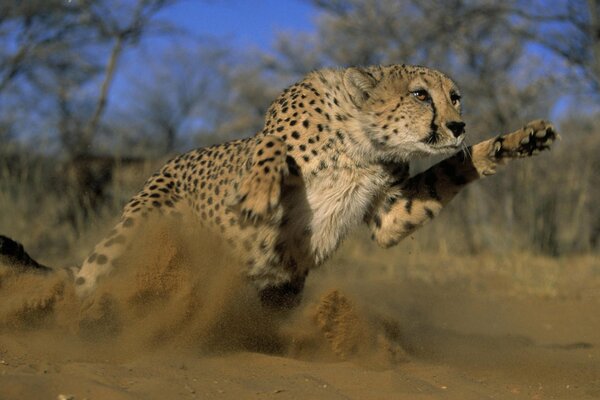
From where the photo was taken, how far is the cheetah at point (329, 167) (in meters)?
3.71

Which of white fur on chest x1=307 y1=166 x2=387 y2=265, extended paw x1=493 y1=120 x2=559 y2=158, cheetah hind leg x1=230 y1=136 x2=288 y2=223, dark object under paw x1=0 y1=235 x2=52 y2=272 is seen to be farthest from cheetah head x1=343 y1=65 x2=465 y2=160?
dark object under paw x1=0 y1=235 x2=52 y2=272

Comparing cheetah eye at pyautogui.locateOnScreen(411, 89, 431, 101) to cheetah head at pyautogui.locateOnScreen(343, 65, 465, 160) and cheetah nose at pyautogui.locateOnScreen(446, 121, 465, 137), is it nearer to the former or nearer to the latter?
cheetah head at pyautogui.locateOnScreen(343, 65, 465, 160)

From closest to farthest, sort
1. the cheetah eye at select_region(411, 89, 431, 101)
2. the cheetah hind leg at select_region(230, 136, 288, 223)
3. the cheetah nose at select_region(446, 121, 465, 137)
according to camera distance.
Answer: the cheetah hind leg at select_region(230, 136, 288, 223) → the cheetah nose at select_region(446, 121, 465, 137) → the cheetah eye at select_region(411, 89, 431, 101)

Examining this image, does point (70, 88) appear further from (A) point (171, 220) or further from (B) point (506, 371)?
(B) point (506, 371)

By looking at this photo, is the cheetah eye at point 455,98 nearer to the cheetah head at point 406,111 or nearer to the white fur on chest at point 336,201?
the cheetah head at point 406,111

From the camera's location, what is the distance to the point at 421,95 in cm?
379

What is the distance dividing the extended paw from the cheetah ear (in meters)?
0.70

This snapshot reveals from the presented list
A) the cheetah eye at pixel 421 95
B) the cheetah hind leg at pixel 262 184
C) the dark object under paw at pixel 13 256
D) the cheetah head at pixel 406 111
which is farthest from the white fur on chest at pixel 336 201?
the dark object under paw at pixel 13 256

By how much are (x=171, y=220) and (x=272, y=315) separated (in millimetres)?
705

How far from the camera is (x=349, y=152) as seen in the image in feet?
12.5

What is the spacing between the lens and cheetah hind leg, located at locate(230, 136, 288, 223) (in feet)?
11.5

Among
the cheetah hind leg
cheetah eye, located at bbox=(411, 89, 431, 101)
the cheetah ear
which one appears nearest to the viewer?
the cheetah hind leg

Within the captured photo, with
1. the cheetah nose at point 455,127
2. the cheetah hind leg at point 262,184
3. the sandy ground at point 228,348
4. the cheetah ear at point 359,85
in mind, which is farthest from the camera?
the cheetah ear at point 359,85

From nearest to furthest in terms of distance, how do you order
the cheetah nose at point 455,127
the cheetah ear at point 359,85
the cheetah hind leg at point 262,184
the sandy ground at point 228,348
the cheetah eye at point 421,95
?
the sandy ground at point 228,348
the cheetah hind leg at point 262,184
the cheetah nose at point 455,127
the cheetah eye at point 421,95
the cheetah ear at point 359,85
